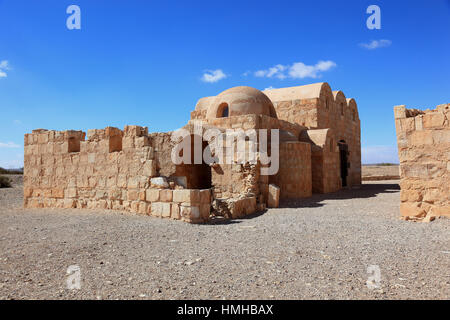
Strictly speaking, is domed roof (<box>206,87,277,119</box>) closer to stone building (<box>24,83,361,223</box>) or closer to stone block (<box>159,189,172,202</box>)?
stone building (<box>24,83,361,223</box>)

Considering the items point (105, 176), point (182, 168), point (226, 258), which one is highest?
point (182, 168)

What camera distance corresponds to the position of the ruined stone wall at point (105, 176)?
19.2 feet

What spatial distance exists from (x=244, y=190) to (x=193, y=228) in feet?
9.45

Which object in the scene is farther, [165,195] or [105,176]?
[105,176]

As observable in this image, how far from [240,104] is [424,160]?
22.3 ft

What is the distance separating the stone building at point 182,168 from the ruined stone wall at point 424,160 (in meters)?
3.16

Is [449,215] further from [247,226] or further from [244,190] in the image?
[244,190]

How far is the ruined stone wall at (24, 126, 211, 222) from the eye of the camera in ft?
19.2

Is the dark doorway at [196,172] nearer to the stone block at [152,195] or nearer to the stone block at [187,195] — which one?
the stone block at [152,195]

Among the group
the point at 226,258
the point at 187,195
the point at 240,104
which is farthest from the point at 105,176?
the point at 240,104

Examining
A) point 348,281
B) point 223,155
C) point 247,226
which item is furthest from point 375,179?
point 348,281

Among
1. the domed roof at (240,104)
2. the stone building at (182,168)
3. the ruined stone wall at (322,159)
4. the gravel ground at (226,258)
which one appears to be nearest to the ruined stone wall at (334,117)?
the ruined stone wall at (322,159)

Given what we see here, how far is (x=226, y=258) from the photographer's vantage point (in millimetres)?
3414

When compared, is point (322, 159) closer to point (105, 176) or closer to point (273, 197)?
point (273, 197)
